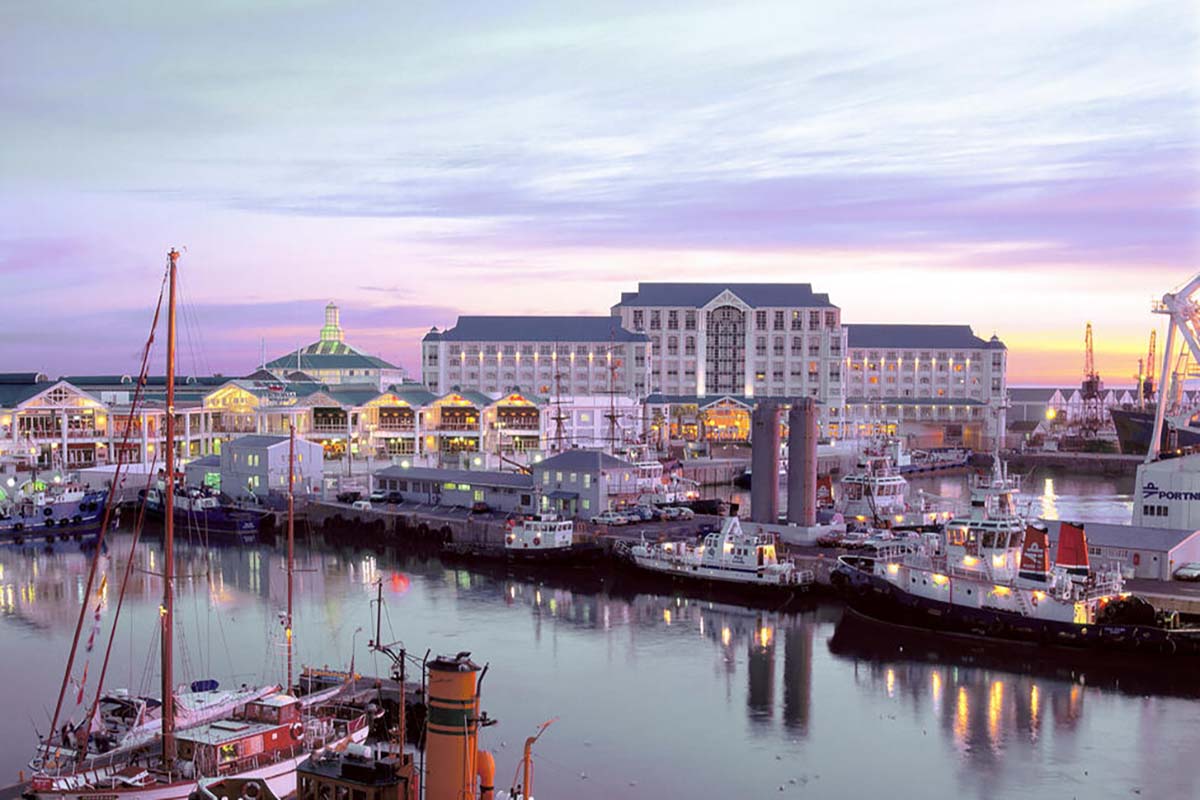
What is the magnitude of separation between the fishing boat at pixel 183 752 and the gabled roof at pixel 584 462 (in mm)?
27755

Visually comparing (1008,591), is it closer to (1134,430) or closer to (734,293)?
(1134,430)

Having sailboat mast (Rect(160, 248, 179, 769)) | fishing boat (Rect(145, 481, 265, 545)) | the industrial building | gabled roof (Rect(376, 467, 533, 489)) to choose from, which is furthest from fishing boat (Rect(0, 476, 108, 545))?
the industrial building

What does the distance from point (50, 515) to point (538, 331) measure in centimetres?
5032

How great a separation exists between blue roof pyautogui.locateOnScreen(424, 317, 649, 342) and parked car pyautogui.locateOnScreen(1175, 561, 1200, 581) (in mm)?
62375

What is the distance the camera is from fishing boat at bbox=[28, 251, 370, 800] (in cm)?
1580

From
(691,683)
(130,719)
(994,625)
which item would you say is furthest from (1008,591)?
(130,719)

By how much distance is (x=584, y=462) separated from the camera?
46.2 m

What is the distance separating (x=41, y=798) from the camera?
1574 cm

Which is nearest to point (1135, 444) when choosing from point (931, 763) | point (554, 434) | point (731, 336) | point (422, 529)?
point (731, 336)

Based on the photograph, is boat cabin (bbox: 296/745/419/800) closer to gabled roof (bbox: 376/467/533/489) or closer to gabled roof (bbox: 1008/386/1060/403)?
gabled roof (bbox: 376/467/533/489)

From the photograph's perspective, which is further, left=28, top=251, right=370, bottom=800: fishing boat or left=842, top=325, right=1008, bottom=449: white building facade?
left=842, top=325, right=1008, bottom=449: white building facade

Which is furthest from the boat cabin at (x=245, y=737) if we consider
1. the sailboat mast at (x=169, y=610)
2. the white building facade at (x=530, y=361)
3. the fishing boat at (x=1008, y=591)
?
the white building facade at (x=530, y=361)

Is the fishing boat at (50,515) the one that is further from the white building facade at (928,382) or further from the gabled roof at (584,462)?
the white building facade at (928,382)

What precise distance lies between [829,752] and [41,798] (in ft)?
41.9
